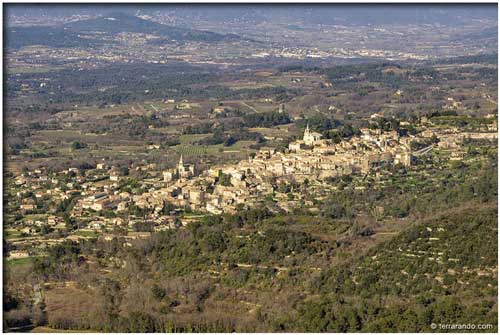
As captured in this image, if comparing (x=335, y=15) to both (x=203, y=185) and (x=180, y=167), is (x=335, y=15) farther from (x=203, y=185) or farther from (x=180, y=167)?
(x=203, y=185)

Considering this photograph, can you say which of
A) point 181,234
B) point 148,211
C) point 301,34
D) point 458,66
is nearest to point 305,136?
point 148,211

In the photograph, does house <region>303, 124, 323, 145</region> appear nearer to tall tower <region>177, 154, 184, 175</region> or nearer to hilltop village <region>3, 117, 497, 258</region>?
hilltop village <region>3, 117, 497, 258</region>

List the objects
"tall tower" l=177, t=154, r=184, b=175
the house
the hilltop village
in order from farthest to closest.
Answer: the house < "tall tower" l=177, t=154, r=184, b=175 < the hilltop village

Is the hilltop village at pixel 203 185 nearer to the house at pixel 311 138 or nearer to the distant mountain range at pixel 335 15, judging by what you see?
the house at pixel 311 138

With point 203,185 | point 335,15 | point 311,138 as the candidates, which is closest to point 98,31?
point 335,15

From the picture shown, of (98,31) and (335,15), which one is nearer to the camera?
(98,31)

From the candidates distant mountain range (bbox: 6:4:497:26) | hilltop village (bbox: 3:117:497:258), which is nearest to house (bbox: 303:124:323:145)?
hilltop village (bbox: 3:117:497:258)

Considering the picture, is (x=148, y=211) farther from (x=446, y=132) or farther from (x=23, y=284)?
(x=446, y=132)
